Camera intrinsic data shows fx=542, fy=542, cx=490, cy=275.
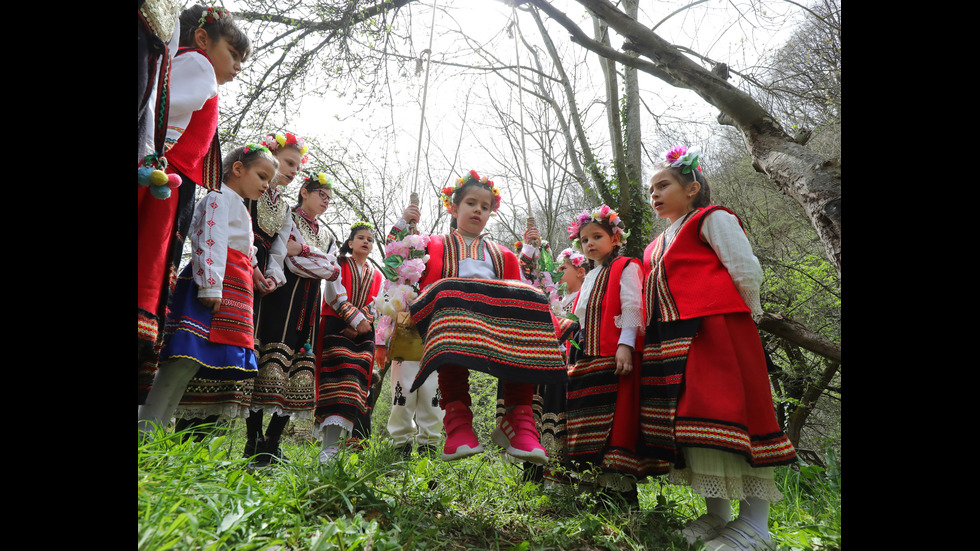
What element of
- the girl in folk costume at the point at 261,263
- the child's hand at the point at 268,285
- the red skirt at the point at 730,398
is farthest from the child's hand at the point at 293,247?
the red skirt at the point at 730,398

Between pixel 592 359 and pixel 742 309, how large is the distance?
90 centimetres

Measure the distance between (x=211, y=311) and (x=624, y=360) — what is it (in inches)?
80.7

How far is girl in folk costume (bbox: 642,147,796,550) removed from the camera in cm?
233

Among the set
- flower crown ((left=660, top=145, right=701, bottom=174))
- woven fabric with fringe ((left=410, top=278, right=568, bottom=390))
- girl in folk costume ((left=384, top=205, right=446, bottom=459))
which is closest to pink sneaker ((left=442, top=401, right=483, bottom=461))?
woven fabric with fringe ((left=410, top=278, right=568, bottom=390))

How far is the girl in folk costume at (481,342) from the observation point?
235 cm

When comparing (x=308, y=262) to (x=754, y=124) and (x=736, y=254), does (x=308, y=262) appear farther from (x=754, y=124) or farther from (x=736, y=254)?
(x=754, y=124)

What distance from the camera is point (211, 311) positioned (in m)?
2.55

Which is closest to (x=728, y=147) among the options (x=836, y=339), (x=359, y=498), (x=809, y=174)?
(x=836, y=339)

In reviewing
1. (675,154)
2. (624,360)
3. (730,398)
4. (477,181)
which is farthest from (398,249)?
(730,398)

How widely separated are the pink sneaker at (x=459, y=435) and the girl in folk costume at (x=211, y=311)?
3.40ft

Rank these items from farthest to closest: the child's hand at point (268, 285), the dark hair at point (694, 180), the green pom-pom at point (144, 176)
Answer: the child's hand at point (268, 285), the dark hair at point (694, 180), the green pom-pom at point (144, 176)

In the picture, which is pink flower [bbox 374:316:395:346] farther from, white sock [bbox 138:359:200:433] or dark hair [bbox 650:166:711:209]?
dark hair [bbox 650:166:711:209]

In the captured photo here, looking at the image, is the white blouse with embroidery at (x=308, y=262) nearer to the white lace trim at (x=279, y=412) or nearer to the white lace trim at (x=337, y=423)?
the white lace trim at (x=279, y=412)
